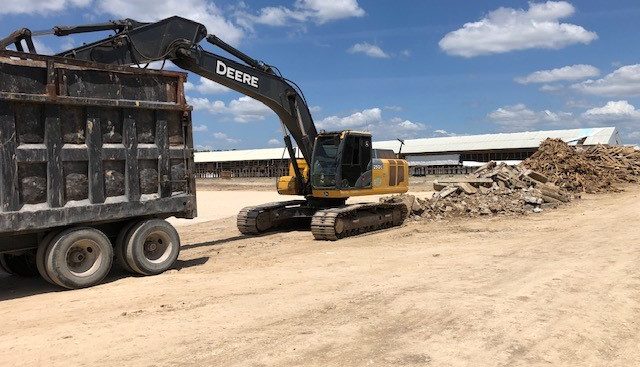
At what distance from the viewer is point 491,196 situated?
18203 mm

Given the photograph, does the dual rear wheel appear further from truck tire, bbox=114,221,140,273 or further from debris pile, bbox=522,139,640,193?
debris pile, bbox=522,139,640,193

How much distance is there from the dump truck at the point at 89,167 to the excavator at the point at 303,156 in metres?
1.75

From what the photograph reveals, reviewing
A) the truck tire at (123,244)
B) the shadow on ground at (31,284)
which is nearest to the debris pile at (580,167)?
the shadow on ground at (31,284)

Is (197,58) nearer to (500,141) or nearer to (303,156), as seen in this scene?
(303,156)

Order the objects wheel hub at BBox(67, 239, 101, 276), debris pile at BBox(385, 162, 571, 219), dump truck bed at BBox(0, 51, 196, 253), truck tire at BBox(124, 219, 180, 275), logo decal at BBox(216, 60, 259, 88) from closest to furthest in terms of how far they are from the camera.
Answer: dump truck bed at BBox(0, 51, 196, 253), wheel hub at BBox(67, 239, 101, 276), truck tire at BBox(124, 219, 180, 275), logo decal at BBox(216, 60, 259, 88), debris pile at BBox(385, 162, 571, 219)

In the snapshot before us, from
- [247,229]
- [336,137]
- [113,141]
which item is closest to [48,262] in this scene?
[113,141]

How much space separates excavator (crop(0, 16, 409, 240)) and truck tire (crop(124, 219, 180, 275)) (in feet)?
10.7

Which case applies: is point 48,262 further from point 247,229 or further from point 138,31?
point 247,229

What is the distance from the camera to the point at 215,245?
1261 centimetres

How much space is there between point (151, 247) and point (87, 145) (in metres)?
1.99

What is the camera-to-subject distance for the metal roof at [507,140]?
4997 cm

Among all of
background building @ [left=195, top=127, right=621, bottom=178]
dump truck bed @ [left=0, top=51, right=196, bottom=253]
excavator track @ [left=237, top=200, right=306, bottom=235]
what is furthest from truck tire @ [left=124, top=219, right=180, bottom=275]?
background building @ [left=195, top=127, right=621, bottom=178]

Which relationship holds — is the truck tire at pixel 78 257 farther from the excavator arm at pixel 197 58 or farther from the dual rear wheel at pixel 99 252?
the excavator arm at pixel 197 58

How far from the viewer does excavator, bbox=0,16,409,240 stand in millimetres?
11008
